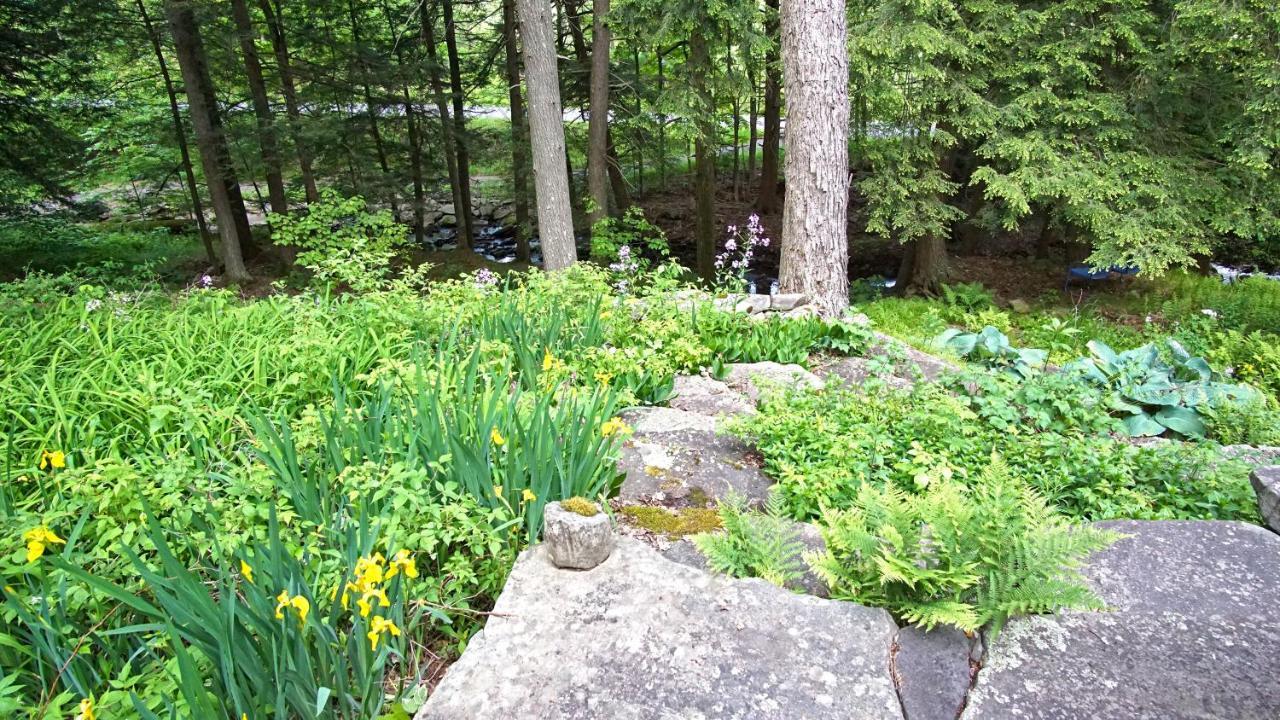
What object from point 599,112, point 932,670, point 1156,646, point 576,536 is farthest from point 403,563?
point 599,112

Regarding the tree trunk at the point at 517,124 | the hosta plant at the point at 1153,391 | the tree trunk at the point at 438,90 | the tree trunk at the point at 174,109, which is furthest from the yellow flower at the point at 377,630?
the tree trunk at the point at 174,109

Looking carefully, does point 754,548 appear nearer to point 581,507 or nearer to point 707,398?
point 581,507

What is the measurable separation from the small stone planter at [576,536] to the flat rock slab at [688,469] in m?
0.64

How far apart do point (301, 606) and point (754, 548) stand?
53.7 inches

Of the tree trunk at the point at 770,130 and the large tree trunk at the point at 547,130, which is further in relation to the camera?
the tree trunk at the point at 770,130

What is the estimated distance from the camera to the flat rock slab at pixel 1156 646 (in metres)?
1.68

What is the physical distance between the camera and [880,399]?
3.74m

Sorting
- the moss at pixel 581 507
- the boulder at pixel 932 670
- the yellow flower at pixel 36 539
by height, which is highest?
the yellow flower at pixel 36 539

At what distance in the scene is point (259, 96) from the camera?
10258mm

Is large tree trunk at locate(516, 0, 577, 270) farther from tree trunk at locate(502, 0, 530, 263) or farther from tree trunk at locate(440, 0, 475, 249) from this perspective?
tree trunk at locate(440, 0, 475, 249)

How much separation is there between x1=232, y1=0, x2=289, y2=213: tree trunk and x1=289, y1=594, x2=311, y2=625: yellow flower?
358 inches

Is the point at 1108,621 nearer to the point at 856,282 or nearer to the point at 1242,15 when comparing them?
the point at 1242,15

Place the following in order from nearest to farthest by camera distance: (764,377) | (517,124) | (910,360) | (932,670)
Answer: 1. (932,670)
2. (764,377)
3. (910,360)
4. (517,124)

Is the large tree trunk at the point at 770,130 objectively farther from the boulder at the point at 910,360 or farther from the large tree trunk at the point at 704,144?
the boulder at the point at 910,360
